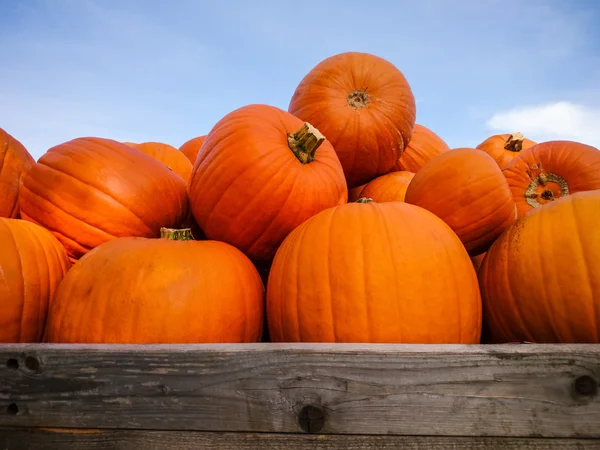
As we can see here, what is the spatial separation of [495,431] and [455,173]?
106cm

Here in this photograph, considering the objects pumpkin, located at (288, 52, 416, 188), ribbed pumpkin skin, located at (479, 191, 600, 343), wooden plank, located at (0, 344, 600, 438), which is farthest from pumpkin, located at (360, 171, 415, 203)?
wooden plank, located at (0, 344, 600, 438)

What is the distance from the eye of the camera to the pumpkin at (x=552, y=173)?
80.7 inches

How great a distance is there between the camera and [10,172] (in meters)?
1.97

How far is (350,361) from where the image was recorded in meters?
0.95

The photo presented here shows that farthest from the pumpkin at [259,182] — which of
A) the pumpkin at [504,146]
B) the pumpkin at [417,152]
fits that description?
the pumpkin at [504,146]

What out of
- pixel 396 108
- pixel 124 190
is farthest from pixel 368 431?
pixel 396 108

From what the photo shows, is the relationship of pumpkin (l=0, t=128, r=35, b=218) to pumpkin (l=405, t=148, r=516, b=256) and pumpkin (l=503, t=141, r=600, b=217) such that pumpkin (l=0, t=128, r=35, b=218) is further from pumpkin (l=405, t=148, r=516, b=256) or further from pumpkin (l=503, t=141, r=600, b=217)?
pumpkin (l=503, t=141, r=600, b=217)

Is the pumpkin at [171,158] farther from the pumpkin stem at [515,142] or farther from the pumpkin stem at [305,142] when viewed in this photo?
the pumpkin stem at [515,142]

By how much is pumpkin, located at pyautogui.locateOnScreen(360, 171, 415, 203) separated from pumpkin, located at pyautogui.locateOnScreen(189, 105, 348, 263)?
0.56 metres

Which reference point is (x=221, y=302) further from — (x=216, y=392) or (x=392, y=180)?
(x=392, y=180)

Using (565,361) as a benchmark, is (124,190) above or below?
above

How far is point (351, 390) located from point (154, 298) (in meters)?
0.67

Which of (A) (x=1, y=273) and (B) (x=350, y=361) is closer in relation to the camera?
(B) (x=350, y=361)

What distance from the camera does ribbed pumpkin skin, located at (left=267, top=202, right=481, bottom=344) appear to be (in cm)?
127
